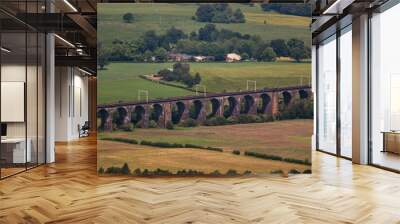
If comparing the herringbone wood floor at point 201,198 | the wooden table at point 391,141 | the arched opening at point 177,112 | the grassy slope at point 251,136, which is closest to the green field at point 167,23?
the arched opening at point 177,112

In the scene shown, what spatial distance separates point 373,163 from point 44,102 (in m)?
6.70

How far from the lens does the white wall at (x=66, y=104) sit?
16453 millimetres

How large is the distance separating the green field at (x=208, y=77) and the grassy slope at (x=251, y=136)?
0.65 metres

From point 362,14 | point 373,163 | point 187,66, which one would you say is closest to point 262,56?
point 187,66

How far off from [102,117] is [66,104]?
381 inches

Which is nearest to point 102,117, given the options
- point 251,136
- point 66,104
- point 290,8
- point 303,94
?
point 251,136

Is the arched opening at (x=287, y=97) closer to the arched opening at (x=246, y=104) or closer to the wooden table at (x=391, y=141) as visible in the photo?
the arched opening at (x=246, y=104)

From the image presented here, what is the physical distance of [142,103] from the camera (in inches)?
297

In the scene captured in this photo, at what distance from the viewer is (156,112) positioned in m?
7.55

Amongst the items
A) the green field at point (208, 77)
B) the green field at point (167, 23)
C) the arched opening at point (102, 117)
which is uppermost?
the green field at point (167, 23)

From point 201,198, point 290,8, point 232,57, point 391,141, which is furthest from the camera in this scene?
point 391,141

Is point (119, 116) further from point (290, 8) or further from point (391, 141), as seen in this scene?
point (391, 141)

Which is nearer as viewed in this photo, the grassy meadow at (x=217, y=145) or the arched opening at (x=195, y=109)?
the grassy meadow at (x=217, y=145)

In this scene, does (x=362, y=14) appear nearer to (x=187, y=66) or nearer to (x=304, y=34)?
(x=304, y=34)
